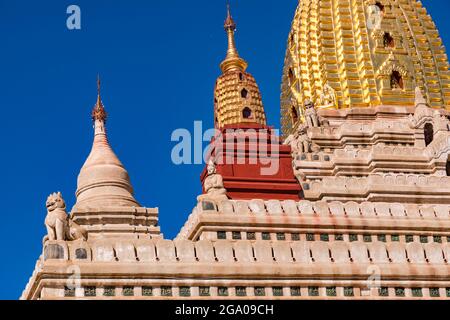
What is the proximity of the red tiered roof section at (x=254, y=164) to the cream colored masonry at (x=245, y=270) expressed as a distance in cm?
928

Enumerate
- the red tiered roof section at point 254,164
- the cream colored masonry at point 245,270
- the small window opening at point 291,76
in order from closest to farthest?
the cream colored masonry at point 245,270 → the red tiered roof section at point 254,164 → the small window opening at point 291,76

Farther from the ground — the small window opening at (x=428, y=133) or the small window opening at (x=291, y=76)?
the small window opening at (x=291, y=76)

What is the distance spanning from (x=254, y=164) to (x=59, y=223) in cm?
1449

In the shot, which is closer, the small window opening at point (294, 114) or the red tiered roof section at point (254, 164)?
the red tiered roof section at point (254, 164)

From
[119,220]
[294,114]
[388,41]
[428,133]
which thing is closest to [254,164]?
[119,220]

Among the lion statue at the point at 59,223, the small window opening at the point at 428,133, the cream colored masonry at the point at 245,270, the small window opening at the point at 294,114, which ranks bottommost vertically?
the cream colored masonry at the point at 245,270

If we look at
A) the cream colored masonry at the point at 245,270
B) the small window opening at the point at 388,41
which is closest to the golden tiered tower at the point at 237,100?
the small window opening at the point at 388,41

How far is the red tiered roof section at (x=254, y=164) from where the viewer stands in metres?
52.4

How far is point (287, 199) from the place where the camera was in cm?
5241

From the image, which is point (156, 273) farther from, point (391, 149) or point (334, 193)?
point (391, 149)

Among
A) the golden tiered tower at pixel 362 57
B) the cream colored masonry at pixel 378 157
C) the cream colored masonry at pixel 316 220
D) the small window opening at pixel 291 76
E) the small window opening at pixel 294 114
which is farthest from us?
the small window opening at pixel 291 76

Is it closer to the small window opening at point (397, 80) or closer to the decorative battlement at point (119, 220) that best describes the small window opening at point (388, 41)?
the small window opening at point (397, 80)
